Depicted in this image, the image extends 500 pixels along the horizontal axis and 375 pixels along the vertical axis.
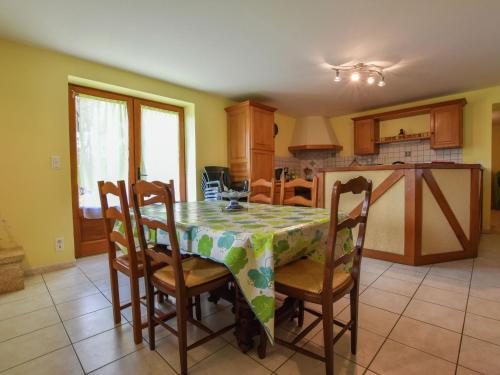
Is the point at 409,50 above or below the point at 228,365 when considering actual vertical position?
above

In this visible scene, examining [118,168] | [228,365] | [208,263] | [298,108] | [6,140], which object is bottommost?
[228,365]

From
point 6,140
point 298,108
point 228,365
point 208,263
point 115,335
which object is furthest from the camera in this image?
point 298,108

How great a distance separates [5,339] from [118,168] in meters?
2.04

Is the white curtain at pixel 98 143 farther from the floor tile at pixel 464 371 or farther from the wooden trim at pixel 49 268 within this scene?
the floor tile at pixel 464 371

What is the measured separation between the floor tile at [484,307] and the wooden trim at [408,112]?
328 cm

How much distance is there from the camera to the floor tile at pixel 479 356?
1233 millimetres

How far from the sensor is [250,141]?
13.2 feet

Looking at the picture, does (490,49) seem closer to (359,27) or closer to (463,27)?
(463,27)

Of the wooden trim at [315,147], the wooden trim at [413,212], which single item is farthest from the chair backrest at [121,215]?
the wooden trim at [315,147]

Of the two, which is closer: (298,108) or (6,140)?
(6,140)

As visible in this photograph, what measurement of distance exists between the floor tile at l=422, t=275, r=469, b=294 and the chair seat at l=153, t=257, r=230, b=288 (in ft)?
6.23

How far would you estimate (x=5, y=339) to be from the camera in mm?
1497

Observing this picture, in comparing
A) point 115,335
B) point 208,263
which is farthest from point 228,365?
point 115,335

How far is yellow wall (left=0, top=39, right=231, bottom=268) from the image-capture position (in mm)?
2379
